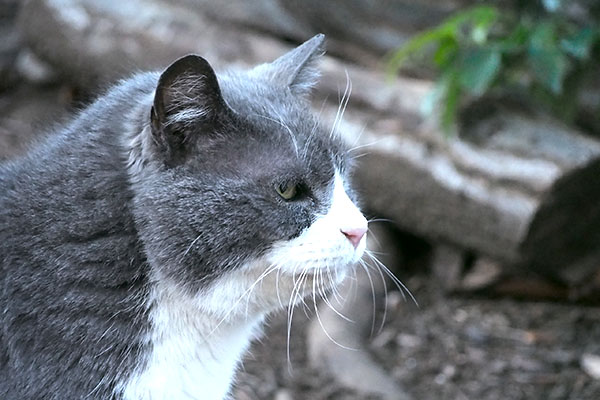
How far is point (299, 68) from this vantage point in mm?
2357

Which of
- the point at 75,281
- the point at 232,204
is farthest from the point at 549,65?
the point at 75,281

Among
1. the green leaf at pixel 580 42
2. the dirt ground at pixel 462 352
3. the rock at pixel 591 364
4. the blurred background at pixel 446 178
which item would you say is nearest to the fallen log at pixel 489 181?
the blurred background at pixel 446 178

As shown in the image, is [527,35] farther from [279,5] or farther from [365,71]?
[279,5]

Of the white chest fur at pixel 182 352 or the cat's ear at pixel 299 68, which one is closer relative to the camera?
the white chest fur at pixel 182 352

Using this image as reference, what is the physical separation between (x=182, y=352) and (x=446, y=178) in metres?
1.95

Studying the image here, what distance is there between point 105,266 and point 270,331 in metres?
1.89

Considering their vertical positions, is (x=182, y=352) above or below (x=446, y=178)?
above

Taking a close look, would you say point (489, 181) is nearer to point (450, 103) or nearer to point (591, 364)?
point (450, 103)

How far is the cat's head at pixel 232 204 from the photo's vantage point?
6.46ft

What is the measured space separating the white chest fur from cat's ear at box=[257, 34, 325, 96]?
2.18 feet

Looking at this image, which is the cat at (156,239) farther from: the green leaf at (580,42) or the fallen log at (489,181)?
the fallen log at (489,181)

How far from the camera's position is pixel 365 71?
14.1 ft

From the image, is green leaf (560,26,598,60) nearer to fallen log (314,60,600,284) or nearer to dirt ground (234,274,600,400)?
fallen log (314,60,600,284)

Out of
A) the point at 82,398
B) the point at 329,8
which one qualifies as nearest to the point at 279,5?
the point at 329,8
